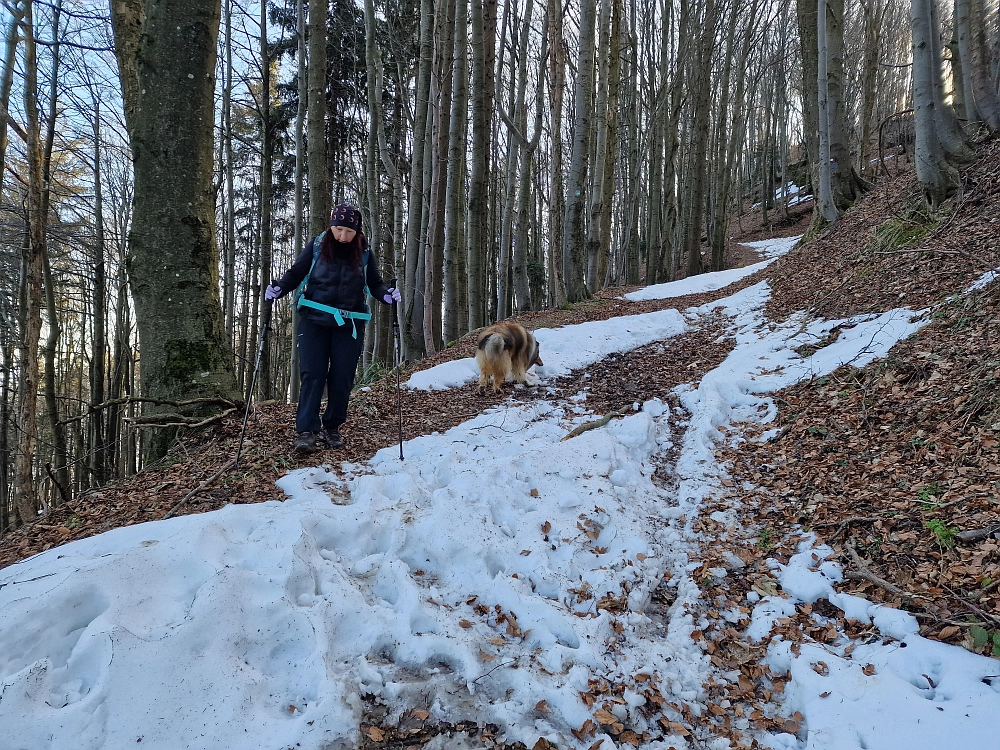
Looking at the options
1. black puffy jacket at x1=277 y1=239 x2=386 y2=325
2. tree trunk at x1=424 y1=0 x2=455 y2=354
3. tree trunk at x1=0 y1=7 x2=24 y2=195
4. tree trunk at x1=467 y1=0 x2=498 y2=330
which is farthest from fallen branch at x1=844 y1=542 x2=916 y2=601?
tree trunk at x1=0 y1=7 x2=24 y2=195

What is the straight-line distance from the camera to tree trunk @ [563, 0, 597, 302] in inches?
377

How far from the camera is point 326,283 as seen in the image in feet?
14.2

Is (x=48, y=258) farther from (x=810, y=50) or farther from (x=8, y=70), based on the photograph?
(x=810, y=50)

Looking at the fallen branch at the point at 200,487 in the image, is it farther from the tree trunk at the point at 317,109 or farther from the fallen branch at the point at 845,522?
the tree trunk at the point at 317,109

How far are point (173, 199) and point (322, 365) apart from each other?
1.79m

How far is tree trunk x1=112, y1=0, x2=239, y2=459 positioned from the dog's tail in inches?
117

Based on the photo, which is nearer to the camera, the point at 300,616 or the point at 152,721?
the point at 152,721

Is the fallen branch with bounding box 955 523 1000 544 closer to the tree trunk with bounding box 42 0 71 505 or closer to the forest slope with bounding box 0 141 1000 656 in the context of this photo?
the forest slope with bounding box 0 141 1000 656

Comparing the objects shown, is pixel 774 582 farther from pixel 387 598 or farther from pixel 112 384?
pixel 112 384

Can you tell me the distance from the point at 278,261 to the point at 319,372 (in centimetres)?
2502

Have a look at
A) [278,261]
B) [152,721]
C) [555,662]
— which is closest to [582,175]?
[555,662]

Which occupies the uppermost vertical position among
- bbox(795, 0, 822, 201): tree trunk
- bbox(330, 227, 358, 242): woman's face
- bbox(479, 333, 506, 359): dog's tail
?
bbox(795, 0, 822, 201): tree trunk

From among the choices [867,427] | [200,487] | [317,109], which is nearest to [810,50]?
[317,109]

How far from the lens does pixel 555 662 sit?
2482 millimetres
